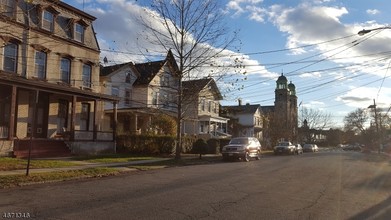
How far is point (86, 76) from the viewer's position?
107 feet

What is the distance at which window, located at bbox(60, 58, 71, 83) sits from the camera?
30.0 meters

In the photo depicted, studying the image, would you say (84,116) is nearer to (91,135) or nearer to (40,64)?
(91,135)

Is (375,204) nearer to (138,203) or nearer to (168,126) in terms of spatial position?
(138,203)

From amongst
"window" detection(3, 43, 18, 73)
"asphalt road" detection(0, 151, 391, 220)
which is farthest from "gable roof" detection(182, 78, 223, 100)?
"asphalt road" detection(0, 151, 391, 220)

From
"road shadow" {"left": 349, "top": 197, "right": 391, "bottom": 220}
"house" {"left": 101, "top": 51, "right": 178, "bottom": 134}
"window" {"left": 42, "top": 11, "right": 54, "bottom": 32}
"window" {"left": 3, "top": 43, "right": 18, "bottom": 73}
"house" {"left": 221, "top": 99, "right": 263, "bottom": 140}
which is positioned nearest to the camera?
"road shadow" {"left": 349, "top": 197, "right": 391, "bottom": 220}

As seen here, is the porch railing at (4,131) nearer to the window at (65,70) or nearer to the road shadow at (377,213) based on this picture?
the window at (65,70)

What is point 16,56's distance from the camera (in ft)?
86.3

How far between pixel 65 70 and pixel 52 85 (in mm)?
4583

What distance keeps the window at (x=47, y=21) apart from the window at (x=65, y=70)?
252 cm

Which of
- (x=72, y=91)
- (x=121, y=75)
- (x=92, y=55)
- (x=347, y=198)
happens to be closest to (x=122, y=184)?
(x=347, y=198)

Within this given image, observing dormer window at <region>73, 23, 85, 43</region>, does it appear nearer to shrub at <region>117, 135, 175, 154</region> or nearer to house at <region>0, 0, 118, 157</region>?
house at <region>0, 0, 118, 157</region>

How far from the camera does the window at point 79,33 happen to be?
1232 inches

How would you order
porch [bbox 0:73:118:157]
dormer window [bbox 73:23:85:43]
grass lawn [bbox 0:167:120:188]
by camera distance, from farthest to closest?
dormer window [bbox 73:23:85:43] < porch [bbox 0:73:118:157] < grass lawn [bbox 0:167:120:188]

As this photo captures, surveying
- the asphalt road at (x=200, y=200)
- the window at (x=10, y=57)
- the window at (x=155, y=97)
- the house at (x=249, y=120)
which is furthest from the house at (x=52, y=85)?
the house at (x=249, y=120)
